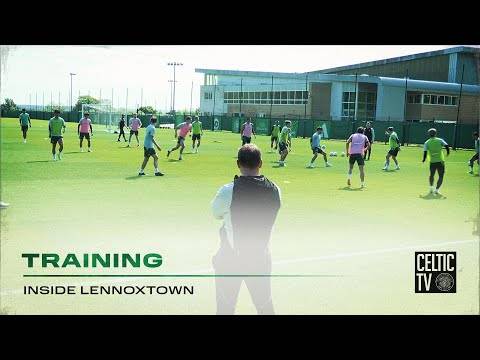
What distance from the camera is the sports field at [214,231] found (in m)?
5.49

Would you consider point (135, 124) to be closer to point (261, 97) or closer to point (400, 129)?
point (261, 97)

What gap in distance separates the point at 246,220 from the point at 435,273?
2.44 metres

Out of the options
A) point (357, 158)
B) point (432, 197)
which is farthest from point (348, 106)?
point (432, 197)

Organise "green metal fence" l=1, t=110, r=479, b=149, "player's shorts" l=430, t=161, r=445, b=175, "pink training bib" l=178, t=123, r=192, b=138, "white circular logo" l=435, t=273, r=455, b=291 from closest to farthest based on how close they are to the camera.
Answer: "white circular logo" l=435, t=273, r=455, b=291
"player's shorts" l=430, t=161, r=445, b=175
"pink training bib" l=178, t=123, r=192, b=138
"green metal fence" l=1, t=110, r=479, b=149

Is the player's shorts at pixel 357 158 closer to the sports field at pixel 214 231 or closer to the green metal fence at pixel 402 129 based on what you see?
the sports field at pixel 214 231

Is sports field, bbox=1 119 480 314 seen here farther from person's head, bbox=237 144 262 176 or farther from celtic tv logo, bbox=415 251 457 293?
person's head, bbox=237 144 262 176

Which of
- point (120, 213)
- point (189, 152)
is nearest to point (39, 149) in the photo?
point (189, 152)

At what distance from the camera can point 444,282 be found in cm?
552

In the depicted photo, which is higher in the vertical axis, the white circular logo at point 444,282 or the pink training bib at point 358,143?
the pink training bib at point 358,143

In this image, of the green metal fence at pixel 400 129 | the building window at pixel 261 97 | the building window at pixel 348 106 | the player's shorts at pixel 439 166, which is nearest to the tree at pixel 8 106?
the building window at pixel 261 97

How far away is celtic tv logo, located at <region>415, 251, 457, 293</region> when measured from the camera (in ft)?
18.0

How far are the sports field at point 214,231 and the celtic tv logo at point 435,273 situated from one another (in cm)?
9

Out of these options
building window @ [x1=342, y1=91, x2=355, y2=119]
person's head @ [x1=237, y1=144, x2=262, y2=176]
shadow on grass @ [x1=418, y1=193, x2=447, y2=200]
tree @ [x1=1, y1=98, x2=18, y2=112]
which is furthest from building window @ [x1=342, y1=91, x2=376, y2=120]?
person's head @ [x1=237, y1=144, x2=262, y2=176]
